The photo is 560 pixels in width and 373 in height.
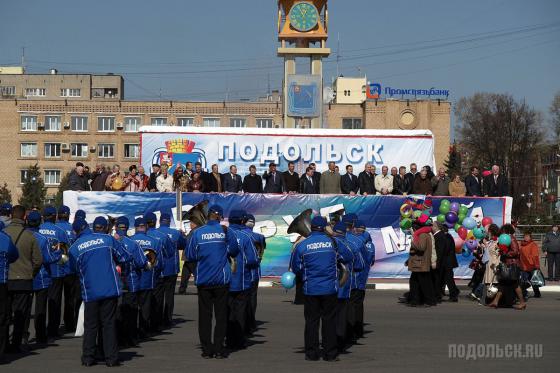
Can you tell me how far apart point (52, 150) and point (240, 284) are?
3374 inches

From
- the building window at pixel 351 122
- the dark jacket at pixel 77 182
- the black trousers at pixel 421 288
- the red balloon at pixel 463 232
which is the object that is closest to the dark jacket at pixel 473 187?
the red balloon at pixel 463 232

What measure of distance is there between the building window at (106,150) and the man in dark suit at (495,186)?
7208 cm

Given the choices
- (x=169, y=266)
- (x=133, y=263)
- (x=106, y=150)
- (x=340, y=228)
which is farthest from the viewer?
(x=106, y=150)

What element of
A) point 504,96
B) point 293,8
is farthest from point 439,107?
point 293,8

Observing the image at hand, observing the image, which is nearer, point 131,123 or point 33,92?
point 131,123

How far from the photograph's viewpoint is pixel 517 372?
39.1ft

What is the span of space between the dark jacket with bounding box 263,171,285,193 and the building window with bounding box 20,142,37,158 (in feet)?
239

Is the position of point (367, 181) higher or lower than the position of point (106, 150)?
lower

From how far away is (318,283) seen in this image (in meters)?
12.8

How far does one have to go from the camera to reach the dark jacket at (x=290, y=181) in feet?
89.4

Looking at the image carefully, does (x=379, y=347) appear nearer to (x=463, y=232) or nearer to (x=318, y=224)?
(x=318, y=224)

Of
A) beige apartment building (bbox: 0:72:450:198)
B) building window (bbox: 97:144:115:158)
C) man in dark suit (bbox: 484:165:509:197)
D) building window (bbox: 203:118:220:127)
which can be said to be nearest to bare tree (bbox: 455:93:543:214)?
beige apartment building (bbox: 0:72:450:198)

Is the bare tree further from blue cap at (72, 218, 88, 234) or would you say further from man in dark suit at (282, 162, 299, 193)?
blue cap at (72, 218, 88, 234)

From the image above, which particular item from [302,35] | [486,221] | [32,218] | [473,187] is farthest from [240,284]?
[302,35]
